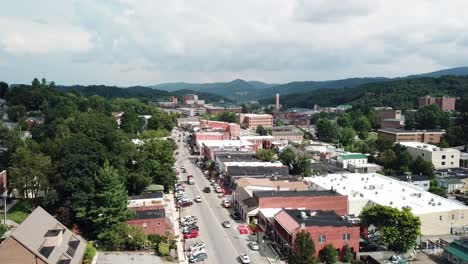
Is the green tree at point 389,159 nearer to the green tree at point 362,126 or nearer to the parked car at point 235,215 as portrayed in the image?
the parked car at point 235,215

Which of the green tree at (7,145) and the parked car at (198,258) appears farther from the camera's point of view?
the green tree at (7,145)

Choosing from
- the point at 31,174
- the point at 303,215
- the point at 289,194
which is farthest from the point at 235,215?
the point at 31,174

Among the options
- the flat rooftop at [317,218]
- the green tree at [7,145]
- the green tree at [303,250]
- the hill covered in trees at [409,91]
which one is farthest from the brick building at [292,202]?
the hill covered in trees at [409,91]

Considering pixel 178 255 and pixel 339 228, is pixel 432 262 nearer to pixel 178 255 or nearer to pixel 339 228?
pixel 339 228

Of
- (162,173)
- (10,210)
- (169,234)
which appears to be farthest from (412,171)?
(10,210)

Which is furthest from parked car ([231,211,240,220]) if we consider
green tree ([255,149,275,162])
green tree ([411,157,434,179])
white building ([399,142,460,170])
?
white building ([399,142,460,170])
